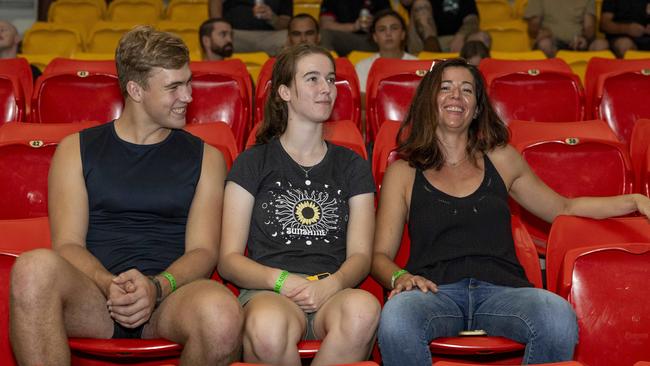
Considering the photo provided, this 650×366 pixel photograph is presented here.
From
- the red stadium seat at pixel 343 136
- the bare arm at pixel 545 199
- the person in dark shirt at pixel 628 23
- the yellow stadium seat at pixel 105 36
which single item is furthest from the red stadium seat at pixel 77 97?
the person in dark shirt at pixel 628 23

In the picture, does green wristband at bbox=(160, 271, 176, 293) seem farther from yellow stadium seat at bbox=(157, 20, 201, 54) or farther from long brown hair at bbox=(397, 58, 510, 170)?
yellow stadium seat at bbox=(157, 20, 201, 54)

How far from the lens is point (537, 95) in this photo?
4207 mm

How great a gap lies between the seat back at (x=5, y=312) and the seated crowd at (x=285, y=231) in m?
0.16

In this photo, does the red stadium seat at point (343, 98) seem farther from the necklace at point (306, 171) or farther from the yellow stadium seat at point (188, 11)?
the yellow stadium seat at point (188, 11)

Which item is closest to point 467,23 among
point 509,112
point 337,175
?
point 509,112

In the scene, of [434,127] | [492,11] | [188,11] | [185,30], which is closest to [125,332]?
[434,127]

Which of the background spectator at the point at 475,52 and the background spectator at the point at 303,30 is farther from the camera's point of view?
the background spectator at the point at 303,30

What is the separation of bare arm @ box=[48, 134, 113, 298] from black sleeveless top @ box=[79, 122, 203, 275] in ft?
0.10

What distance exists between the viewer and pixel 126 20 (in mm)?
6621

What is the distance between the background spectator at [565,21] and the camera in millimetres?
6508

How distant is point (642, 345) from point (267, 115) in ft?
4.28

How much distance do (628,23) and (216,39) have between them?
9.11ft

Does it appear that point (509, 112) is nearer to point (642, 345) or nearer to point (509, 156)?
point (509, 156)

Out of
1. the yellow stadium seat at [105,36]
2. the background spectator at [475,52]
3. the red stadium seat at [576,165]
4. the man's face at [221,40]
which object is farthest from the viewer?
the yellow stadium seat at [105,36]
